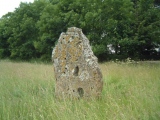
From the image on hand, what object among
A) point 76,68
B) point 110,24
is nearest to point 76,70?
point 76,68

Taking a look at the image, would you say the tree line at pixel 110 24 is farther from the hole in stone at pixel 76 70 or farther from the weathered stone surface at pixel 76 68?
the hole in stone at pixel 76 70

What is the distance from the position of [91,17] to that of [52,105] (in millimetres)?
13636

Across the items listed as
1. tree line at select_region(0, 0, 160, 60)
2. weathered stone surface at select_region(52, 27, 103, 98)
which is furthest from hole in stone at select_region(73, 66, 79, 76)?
tree line at select_region(0, 0, 160, 60)

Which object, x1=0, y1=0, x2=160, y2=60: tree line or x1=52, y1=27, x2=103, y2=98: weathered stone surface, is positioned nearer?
x1=52, y1=27, x2=103, y2=98: weathered stone surface

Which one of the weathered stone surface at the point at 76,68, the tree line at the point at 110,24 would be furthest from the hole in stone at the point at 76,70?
the tree line at the point at 110,24

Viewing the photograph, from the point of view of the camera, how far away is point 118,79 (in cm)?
723

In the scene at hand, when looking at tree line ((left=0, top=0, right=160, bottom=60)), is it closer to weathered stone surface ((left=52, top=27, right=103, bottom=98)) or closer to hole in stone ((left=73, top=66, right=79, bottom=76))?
weathered stone surface ((left=52, top=27, right=103, bottom=98))

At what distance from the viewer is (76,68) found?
214 inches

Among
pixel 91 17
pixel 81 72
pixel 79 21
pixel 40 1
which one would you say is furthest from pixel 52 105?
pixel 40 1

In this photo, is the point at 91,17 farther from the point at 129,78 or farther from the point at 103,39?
the point at 129,78

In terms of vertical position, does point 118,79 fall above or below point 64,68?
below

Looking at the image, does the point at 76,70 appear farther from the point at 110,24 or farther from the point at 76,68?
the point at 110,24

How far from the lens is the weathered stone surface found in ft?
16.8

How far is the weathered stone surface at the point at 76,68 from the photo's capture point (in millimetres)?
5129
